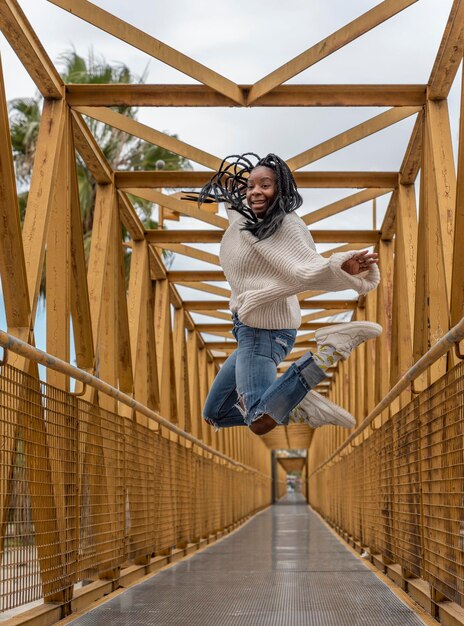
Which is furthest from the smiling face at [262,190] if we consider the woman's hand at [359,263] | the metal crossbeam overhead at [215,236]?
the metal crossbeam overhead at [215,236]

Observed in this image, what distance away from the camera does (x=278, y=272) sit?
4219 millimetres

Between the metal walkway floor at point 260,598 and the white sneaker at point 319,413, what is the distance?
0.93 meters

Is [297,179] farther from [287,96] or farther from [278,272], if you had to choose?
[278,272]

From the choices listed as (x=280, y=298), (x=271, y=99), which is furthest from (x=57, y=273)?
(x=280, y=298)

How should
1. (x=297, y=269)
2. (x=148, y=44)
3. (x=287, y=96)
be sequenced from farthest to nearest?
(x=287, y=96) < (x=148, y=44) < (x=297, y=269)

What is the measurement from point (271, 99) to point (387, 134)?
5.17 feet

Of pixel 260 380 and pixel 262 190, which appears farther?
pixel 260 380

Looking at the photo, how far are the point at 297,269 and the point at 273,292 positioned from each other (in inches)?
8.5

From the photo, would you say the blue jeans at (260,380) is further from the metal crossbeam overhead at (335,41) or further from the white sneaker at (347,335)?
the metal crossbeam overhead at (335,41)

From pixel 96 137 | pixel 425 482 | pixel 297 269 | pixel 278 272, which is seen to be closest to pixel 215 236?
pixel 425 482

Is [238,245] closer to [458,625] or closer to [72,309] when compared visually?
[458,625]

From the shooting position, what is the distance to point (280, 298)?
4.29 meters

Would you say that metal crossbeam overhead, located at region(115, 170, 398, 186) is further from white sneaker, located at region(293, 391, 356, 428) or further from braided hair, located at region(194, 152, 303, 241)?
white sneaker, located at region(293, 391, 356, 428)

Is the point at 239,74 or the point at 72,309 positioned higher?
the point at 239,74
